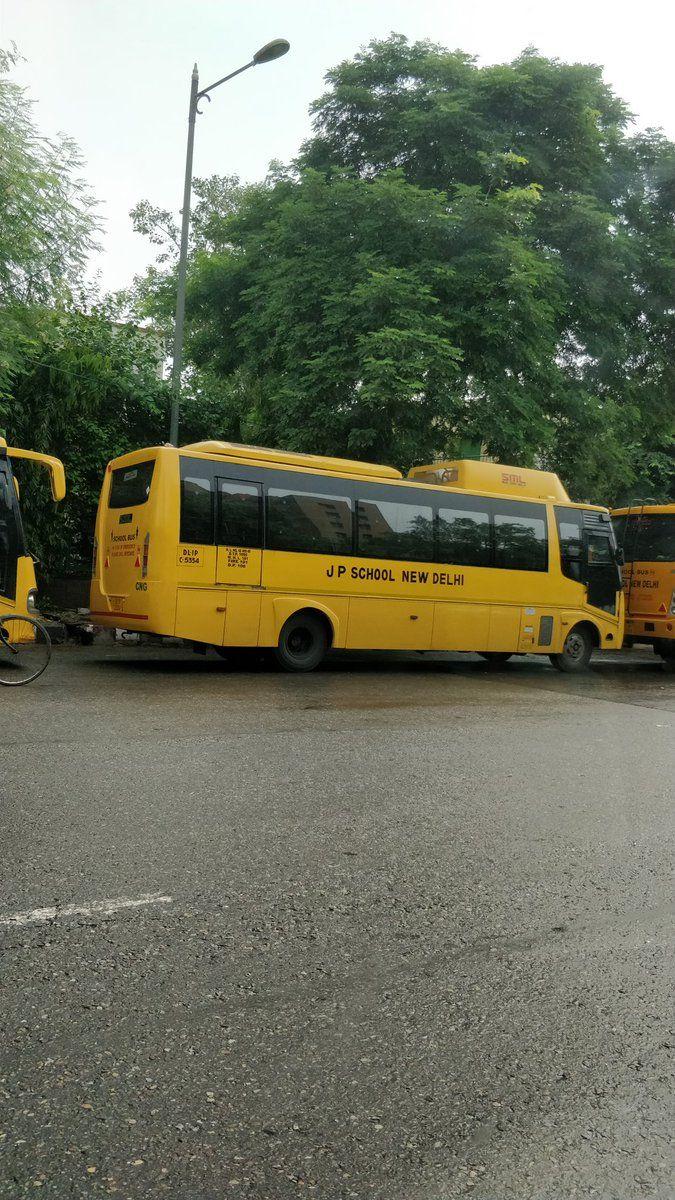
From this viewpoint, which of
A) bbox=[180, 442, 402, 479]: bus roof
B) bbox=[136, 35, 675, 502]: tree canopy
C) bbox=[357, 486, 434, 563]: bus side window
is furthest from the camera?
bbox=[136, 35, 675, 502]: tree canopy

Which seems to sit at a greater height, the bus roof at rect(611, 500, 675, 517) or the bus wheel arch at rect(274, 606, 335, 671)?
the bus roof at rect(611, 500, 675, 517)

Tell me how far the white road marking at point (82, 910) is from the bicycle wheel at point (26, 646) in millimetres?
6894

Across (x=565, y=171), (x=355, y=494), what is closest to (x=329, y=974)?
(x=355, y=494)

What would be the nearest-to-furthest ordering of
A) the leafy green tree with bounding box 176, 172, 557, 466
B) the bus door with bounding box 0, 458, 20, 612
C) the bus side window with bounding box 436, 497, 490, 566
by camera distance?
the bus door with bounding box 0, 458, 20, 612 < the bus side window with bounding box 436, 497, 490, 566 < the leafy green tree with bounding box 176, 172, 557, 466

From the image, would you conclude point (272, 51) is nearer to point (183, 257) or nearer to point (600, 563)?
point (183, 257)

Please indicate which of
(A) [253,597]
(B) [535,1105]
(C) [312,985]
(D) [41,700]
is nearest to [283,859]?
(C) [312,985]

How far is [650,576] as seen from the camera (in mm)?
18609

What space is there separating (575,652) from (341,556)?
5.18 meters

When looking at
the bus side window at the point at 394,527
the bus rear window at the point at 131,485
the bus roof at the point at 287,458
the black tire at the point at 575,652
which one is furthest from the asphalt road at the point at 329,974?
the black tire at the point at 575,652

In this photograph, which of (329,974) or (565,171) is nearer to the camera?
(329,974)

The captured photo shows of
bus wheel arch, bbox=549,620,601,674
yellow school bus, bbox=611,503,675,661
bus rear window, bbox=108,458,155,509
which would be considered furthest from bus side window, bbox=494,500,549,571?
bus rear window, bbox=108,458,155,509

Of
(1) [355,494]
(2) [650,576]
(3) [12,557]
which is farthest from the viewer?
(2) [650,576]

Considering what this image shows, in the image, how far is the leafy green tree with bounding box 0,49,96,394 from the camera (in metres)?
13.6

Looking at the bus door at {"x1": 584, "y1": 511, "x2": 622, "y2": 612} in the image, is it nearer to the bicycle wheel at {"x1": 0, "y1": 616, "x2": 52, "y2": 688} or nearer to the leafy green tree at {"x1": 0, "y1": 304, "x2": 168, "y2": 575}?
the leafy green tree at {"x1": 0, "y1": 304, "x2": 168, "y2": 575}
